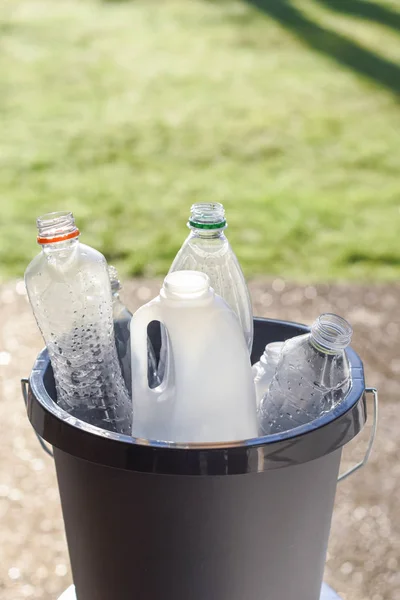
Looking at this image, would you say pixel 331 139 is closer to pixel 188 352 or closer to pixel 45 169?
pixel 45 169

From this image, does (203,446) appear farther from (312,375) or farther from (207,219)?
(207,219)

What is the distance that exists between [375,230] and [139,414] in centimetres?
279

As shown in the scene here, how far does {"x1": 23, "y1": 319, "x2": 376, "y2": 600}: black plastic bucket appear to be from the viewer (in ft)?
3.55

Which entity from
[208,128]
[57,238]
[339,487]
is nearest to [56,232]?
[57,238]

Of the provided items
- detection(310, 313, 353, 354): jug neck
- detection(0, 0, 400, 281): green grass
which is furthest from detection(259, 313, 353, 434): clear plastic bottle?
detection(0, 0, 400, 281): green grass

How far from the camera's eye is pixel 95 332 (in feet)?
4.05

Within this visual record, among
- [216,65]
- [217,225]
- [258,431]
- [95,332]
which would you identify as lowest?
[216,65]

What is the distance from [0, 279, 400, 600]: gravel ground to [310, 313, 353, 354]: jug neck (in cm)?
94

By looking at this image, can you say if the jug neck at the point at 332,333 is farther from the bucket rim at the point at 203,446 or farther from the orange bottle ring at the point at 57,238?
the orange bottle ring at the point at 57,238

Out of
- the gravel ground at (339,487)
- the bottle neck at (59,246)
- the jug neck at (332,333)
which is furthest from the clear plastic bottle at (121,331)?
the gravel ground at (339,487)

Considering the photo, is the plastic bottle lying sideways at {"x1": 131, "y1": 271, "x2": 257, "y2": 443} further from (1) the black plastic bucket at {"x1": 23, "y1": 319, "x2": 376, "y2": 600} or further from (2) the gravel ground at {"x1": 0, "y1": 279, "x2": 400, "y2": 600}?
(2) the gravel ground at {"x1": 0, "y1": 279, "x2": 400, "y2": 600}

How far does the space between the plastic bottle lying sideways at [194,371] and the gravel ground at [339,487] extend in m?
0.94

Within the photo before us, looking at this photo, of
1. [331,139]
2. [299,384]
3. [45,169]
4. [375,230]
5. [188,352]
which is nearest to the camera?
[188,352]

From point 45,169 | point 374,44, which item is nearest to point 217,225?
point 45,169
